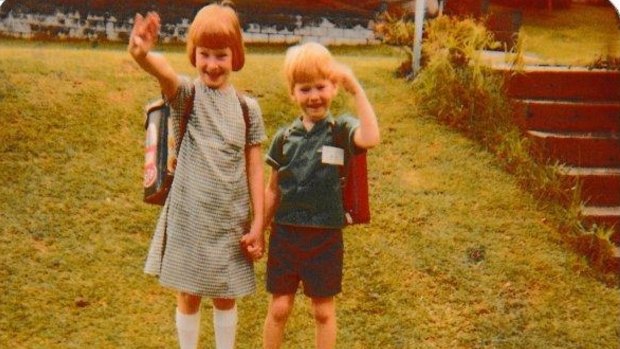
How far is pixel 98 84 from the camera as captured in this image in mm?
5641

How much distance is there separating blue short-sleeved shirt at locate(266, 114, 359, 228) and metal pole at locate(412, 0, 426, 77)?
3325mm

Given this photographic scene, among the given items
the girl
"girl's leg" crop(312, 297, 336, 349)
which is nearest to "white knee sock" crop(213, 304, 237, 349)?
the girl

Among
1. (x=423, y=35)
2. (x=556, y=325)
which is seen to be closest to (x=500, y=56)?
(x=423, y=35)

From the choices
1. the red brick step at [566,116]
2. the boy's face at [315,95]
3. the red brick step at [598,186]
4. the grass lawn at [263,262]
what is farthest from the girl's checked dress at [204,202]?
the red brick step at [566,116]

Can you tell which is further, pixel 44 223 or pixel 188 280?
pixel 44 223

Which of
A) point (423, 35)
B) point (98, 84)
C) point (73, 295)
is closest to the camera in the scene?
point (73, 295)

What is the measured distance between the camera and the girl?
110 inches

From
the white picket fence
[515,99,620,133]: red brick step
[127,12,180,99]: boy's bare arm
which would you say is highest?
the white picket fence

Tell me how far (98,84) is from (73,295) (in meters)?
2.30

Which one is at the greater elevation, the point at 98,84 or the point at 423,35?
the point at 423,35

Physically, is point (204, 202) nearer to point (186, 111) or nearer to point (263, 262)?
point (186, 111)

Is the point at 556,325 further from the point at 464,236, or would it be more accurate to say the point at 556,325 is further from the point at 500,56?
the point at 500,56

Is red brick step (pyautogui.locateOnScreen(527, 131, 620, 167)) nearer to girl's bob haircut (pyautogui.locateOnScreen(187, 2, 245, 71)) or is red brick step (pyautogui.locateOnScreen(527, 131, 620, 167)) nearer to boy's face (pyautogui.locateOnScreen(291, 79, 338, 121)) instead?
boy's face (pyautogui.locateOnScreen(291, 79, 338, 121))

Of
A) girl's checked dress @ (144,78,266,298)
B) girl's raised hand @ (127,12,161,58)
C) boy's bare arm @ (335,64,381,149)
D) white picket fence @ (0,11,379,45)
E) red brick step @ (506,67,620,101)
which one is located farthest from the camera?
white picket fence @ (0,11,379,45)
